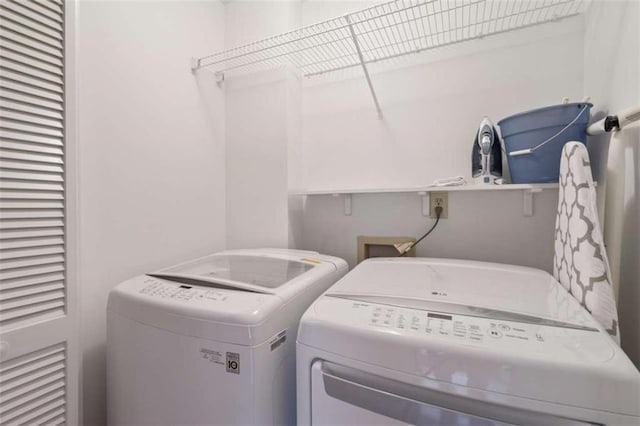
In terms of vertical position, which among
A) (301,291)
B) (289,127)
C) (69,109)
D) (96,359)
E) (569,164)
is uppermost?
(289,127)

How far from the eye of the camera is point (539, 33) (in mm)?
1323

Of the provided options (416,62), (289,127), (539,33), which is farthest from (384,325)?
(539,33)

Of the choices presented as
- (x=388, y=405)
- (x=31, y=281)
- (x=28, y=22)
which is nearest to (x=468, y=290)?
(x=388, y=405)

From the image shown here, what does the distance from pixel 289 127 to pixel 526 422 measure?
1.58 metres

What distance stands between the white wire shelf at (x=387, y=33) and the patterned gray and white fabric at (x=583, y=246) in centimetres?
78

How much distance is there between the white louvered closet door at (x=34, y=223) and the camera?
2.67 feet

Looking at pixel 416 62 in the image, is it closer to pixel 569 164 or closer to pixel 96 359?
pixel 569 164

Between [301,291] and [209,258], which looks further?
[209,258]

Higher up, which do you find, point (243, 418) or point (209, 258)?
point (209, 258)

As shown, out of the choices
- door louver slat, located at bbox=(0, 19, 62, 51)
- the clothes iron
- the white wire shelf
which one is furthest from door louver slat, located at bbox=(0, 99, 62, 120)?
the clothes iron

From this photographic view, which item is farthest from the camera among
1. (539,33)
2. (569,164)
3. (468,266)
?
(539,33)

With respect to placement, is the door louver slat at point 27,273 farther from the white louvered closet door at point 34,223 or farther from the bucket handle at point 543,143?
the bucket handle at point 543,143

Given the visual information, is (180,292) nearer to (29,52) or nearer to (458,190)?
(29,52)

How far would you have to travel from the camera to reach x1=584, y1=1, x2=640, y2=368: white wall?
0.83m
